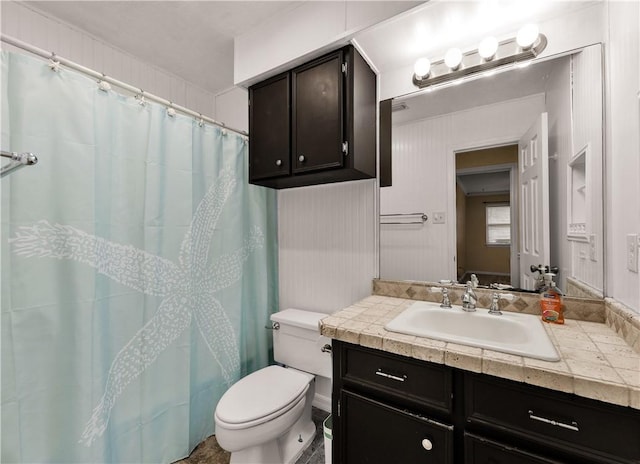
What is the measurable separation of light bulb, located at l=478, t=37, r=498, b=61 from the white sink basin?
3.86 feet

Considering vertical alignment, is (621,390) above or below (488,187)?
below

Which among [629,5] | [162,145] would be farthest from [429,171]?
[162,145]

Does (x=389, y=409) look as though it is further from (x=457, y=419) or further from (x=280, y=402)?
(x=280, y=402)

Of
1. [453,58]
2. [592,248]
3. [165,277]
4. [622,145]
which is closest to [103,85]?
[165,277]

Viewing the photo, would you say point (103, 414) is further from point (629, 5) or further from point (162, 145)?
point (629, 5)

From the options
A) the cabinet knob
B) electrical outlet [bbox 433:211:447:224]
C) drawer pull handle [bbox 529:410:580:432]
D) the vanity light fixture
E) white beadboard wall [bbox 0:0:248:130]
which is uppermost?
white beadboard wall [bbox 0:0:248:130]

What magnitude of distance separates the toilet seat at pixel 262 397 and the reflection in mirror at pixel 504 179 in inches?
31.0

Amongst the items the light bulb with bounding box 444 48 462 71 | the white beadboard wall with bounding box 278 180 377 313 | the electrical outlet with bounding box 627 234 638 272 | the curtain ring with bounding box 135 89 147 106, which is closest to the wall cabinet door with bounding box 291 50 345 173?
the white beadboard wall with bounding box 278 180 377 313

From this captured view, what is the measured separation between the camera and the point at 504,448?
786 mm

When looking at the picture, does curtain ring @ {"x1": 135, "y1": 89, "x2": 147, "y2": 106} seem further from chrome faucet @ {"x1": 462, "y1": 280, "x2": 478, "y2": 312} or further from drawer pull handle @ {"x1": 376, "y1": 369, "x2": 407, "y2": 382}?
chrome faucet @ {"x1": 462, "y1": 280, "x2": 478, "y2": 312}

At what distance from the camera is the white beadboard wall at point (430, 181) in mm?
1337

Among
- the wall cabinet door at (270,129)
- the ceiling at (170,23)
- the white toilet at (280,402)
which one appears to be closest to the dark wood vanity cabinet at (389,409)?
the white toilet at (280,402)

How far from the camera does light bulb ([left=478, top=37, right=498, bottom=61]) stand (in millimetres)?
1243

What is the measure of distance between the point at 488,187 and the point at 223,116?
6.87ft
